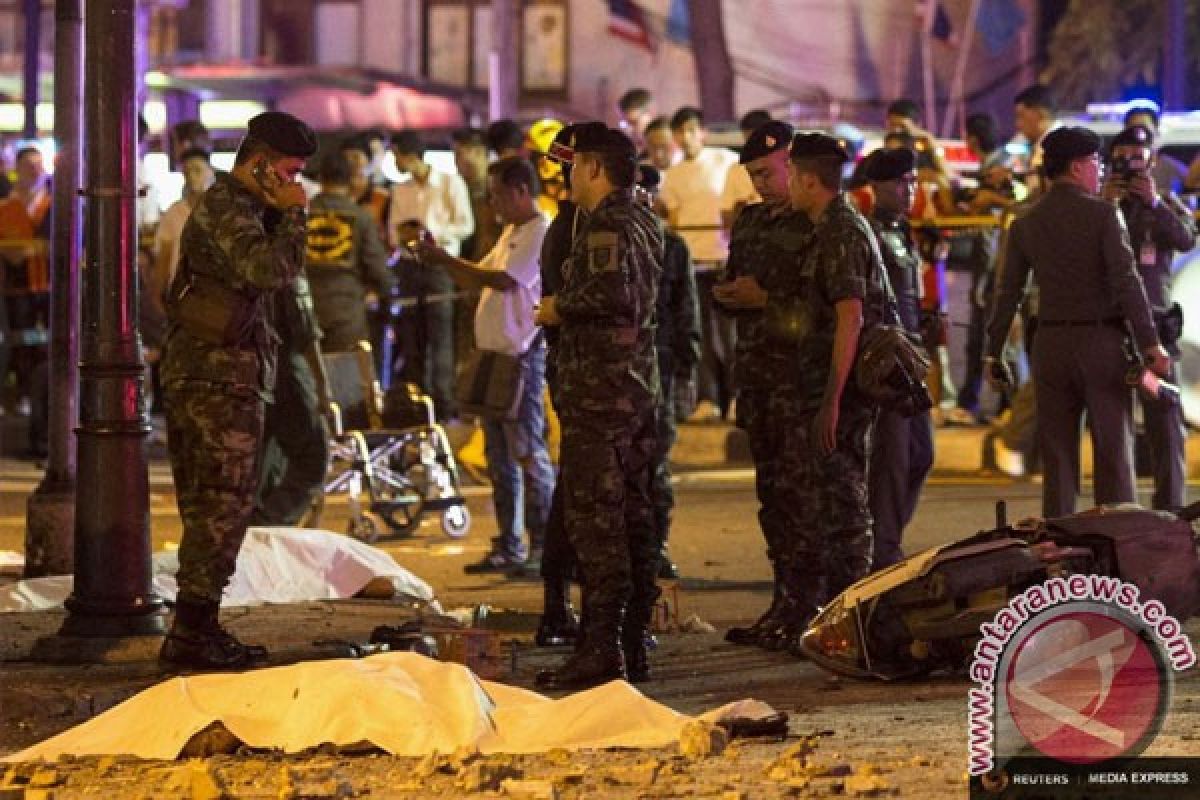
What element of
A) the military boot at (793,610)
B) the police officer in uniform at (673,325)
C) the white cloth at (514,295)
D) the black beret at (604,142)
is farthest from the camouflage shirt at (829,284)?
the white cloth at (514,295)

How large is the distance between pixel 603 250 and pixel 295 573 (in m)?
3.28

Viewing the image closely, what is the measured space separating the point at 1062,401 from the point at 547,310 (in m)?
3.24

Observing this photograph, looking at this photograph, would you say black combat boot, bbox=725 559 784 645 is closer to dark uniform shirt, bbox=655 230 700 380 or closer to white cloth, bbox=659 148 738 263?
dark uniform shirt, bbox=655 230 700 380

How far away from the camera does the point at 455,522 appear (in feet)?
52.0

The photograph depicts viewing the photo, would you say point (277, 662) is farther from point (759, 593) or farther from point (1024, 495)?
point (1024, 495)

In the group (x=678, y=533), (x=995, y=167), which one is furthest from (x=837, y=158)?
(x=995, y=167)

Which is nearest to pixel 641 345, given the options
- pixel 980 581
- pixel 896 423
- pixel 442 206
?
pixel 980 581

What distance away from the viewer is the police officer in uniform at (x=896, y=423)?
40.9 ft

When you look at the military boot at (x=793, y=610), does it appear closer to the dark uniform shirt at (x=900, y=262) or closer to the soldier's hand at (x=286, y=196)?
the dark uniform shirt at (x=900, y=262)

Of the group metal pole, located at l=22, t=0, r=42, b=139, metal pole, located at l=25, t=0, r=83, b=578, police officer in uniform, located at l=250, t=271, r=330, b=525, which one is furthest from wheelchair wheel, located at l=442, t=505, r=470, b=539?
metal pole, located at l=22, t=0, r=42, b=139

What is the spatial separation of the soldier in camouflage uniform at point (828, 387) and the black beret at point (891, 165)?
1382 millimetres

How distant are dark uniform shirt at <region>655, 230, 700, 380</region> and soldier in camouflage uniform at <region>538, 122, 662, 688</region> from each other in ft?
8.76

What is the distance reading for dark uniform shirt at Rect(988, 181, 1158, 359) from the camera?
40.4 ft

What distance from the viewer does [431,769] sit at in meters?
8.15
